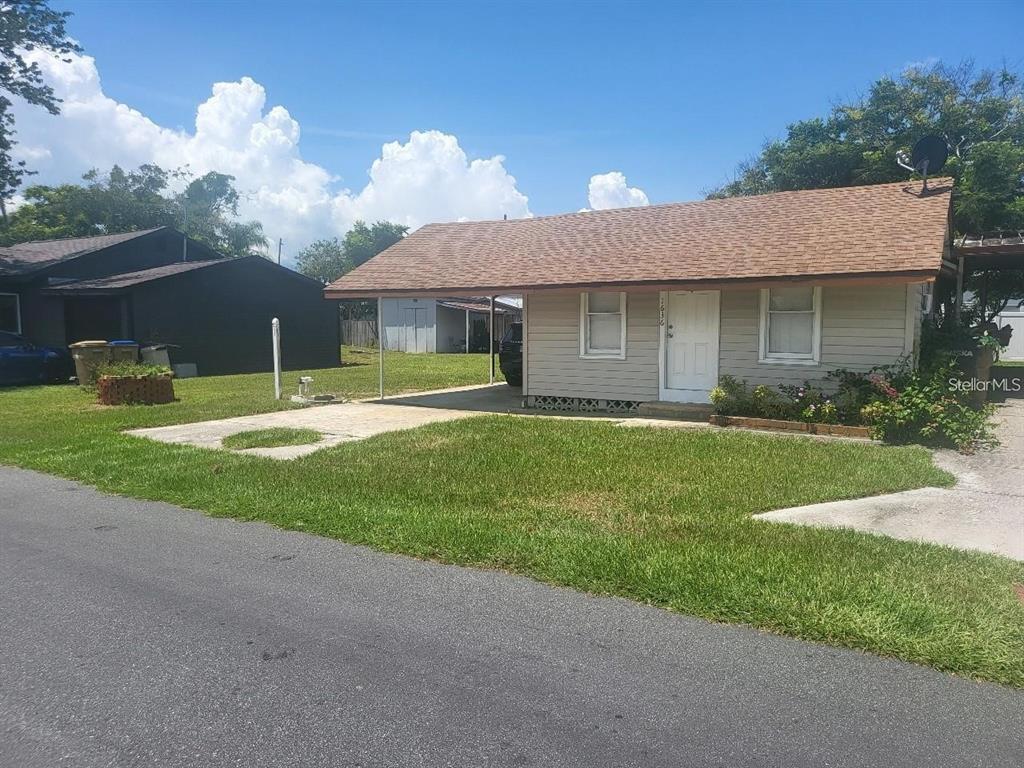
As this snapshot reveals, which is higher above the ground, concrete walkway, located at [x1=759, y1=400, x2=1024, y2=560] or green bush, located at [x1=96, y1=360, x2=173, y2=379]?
green bush, located at [x1=96, y1=360, x2=173, y2=379]

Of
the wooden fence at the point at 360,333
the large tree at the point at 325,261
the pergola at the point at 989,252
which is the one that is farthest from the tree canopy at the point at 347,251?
the pergola at the point at 989,252

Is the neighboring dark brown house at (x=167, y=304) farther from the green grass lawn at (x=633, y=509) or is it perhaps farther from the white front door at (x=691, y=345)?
the white front door at (x=691, y=345)

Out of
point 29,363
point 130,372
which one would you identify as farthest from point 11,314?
point 130,372

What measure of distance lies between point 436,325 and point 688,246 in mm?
25729

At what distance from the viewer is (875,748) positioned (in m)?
2.96

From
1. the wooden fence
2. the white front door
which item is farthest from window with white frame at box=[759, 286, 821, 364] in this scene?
the wooden fence

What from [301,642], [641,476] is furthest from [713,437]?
[301,642]

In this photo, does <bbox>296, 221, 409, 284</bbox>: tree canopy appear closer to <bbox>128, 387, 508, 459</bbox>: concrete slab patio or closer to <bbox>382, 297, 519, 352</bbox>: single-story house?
<bbox>382, 297, 519, 352</bbox>: single-story house

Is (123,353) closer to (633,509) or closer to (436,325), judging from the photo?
(633,509)

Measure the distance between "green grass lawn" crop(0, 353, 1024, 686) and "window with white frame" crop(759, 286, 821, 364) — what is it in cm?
220

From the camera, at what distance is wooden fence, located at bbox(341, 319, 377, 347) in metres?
40.0

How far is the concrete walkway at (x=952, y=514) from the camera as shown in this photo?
5.59 m

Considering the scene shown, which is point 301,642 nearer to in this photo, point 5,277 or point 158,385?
point 158,385

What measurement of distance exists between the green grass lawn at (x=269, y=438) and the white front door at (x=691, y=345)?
596cm
